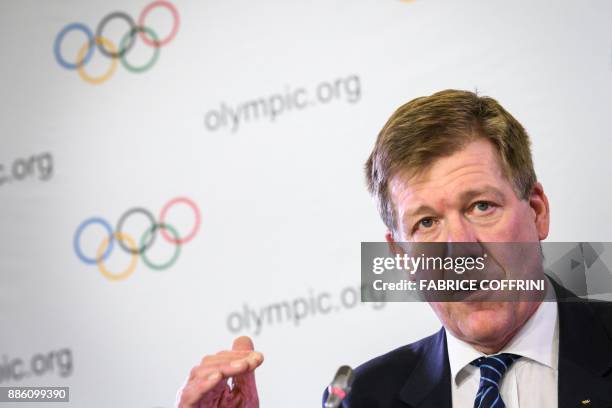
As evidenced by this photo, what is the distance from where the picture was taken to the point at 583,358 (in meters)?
2.07

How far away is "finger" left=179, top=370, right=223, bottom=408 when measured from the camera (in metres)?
2.02

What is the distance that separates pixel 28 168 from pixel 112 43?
0.63 m

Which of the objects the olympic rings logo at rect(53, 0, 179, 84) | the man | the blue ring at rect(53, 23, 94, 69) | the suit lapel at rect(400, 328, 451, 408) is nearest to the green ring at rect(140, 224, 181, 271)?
the olympic rings logo at rect(53, 0, 179, 84)

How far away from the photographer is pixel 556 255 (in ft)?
7.97

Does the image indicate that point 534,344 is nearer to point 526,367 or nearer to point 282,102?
point 526,367

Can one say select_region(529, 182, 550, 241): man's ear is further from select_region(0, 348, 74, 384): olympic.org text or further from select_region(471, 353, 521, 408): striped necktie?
select_region(0, 348, 74, 384): olympic.org text

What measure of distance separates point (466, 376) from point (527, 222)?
45 centimetres

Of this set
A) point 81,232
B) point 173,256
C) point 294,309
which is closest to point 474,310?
point 294,309

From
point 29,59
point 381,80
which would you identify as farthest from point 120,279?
point 381,80

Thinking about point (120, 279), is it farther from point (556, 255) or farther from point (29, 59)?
point (556, 255)

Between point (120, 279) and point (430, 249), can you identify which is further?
point (120, 279)

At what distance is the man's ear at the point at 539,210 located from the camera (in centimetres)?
227

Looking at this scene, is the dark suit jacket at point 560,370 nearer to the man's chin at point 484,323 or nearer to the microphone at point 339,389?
the man's chin at point 484,323

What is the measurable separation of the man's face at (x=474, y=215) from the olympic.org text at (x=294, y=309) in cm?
61
